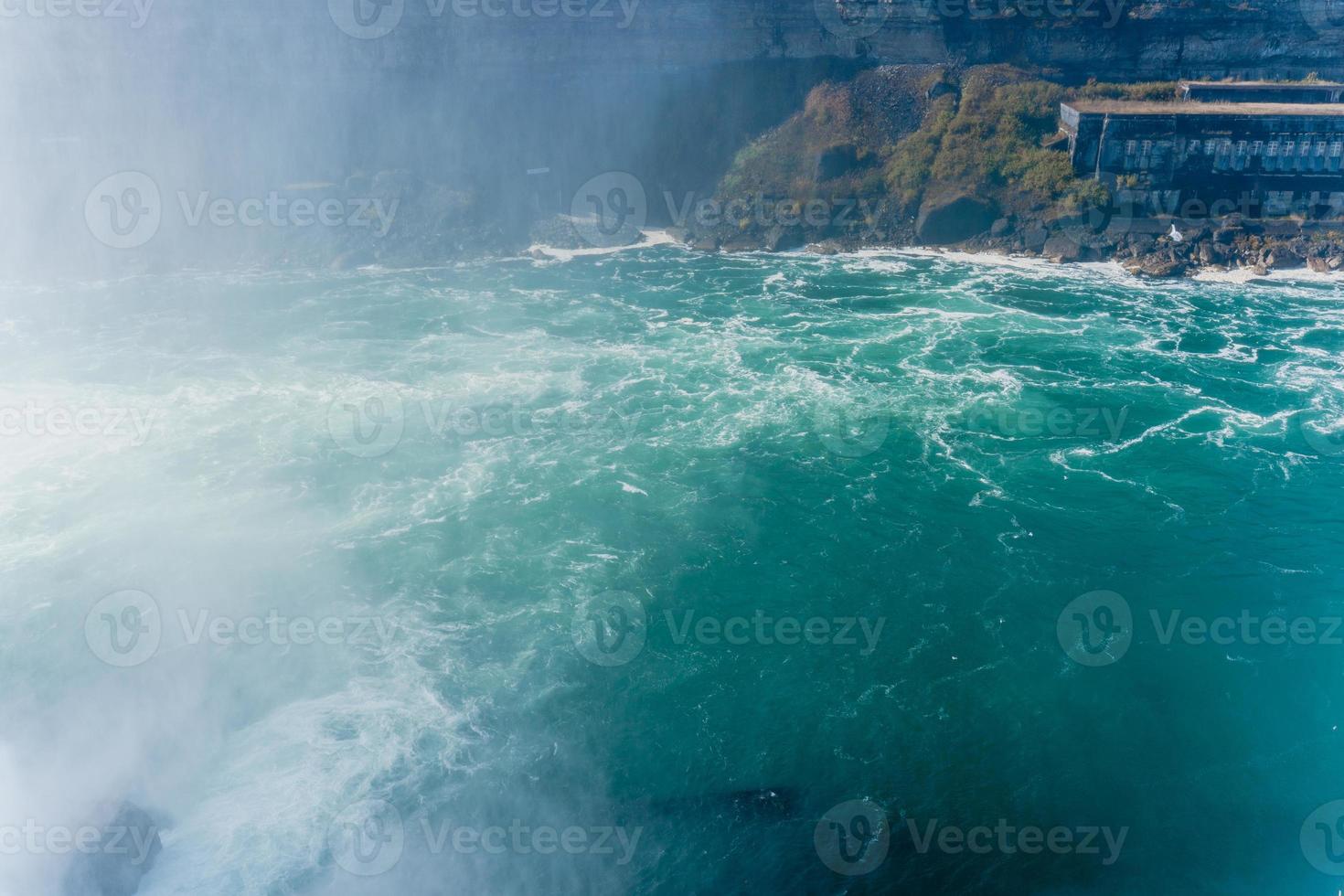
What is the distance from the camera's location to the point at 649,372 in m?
70.6

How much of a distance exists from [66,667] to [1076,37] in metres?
112

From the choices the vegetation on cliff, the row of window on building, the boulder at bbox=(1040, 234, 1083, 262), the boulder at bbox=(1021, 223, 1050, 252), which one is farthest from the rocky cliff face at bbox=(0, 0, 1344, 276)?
the boulder at bbox=(1040, 234, 1083, 262)

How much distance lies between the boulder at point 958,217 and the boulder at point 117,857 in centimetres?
8465

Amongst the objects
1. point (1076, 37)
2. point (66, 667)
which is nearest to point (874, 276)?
point (1076, 37)

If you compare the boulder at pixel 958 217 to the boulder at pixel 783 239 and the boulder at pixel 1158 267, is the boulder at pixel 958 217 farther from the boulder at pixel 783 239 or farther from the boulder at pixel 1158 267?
the boulder at pixel 1158 267

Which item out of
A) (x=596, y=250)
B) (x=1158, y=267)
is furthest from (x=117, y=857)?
(x=1158, y=267)

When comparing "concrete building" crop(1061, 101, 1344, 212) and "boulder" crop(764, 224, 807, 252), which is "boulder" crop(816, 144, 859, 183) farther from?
"concrete building" crop(1061, 101, 1344, 212)

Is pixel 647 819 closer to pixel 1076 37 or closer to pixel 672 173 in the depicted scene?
pixel 672 173

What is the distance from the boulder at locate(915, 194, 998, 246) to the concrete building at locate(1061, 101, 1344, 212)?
10740mm

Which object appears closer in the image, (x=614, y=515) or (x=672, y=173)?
(x=614, y=515)

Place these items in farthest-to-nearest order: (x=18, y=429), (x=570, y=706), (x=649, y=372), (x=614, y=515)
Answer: (x=649, y=372) < (x=18, y=429) < (x=614, y=515) < (x=570, y=706)

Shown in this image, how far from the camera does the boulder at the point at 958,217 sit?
93750mm

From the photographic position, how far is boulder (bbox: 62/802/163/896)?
34.6 metres

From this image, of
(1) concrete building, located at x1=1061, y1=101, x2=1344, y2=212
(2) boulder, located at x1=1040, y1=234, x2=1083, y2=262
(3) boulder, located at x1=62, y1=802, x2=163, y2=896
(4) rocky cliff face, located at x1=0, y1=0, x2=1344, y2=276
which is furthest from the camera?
(4) rocky cliff face, located at x1=0, y1=0, x2=1344, y2=276
